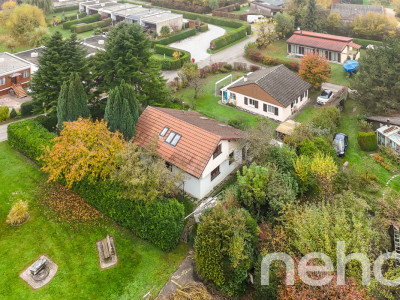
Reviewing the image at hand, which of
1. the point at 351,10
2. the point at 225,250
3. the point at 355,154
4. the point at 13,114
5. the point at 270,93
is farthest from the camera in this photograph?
the point at 351,10

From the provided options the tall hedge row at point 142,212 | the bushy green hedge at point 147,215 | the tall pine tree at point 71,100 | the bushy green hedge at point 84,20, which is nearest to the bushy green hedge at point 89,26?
the bushy green hedge at point 84,20

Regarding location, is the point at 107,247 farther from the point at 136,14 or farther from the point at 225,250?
the point at 136,14

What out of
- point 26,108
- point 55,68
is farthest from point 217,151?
point 26,108

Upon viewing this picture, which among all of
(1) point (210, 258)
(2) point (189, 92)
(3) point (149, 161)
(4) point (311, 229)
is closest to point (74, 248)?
(3) point (149, 161)

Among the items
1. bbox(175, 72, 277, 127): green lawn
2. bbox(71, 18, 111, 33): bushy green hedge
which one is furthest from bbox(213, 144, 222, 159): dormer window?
bbox(71, 18, 111, 33): bushy green hedge

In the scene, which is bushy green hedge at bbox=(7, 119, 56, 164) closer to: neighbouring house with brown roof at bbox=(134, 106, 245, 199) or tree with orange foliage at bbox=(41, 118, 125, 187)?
tree with orange foliage at bbox=(41, 118, 125, 187)

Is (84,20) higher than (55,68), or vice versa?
(84,20)
